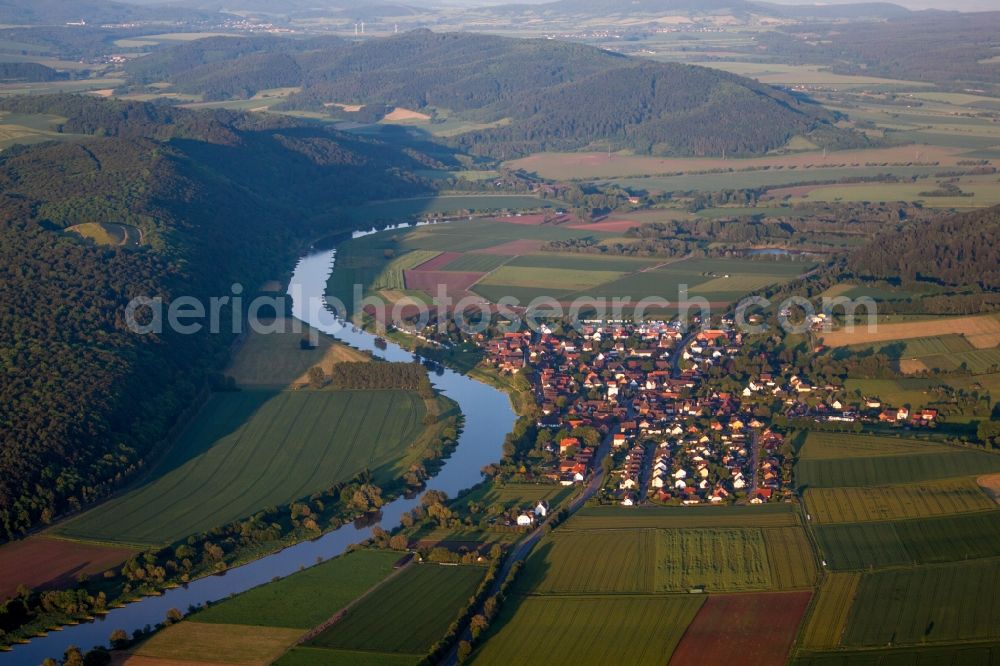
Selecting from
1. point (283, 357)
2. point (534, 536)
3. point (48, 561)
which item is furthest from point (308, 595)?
point (283, 357)

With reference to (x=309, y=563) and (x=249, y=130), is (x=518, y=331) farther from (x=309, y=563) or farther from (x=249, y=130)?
(x=249, y=130)

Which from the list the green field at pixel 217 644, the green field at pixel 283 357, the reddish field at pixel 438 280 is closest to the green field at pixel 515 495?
the green field at pixel 217 644

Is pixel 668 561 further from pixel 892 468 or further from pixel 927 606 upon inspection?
pixel 892 468

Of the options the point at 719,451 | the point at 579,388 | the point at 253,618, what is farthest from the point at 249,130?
the point at 253,618

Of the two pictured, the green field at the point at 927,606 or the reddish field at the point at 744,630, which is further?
the green field at the point at 927,606

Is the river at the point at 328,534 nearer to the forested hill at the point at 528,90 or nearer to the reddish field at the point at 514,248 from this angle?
the reddish field at the point at 514,248

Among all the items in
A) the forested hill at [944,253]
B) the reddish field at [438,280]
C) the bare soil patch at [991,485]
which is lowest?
the reddish field at [438,280]

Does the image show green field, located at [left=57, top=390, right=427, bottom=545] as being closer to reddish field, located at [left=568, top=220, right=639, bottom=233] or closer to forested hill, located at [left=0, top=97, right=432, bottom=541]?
forested hill, located at [left=0, top=97, right=432, bottom=541]
